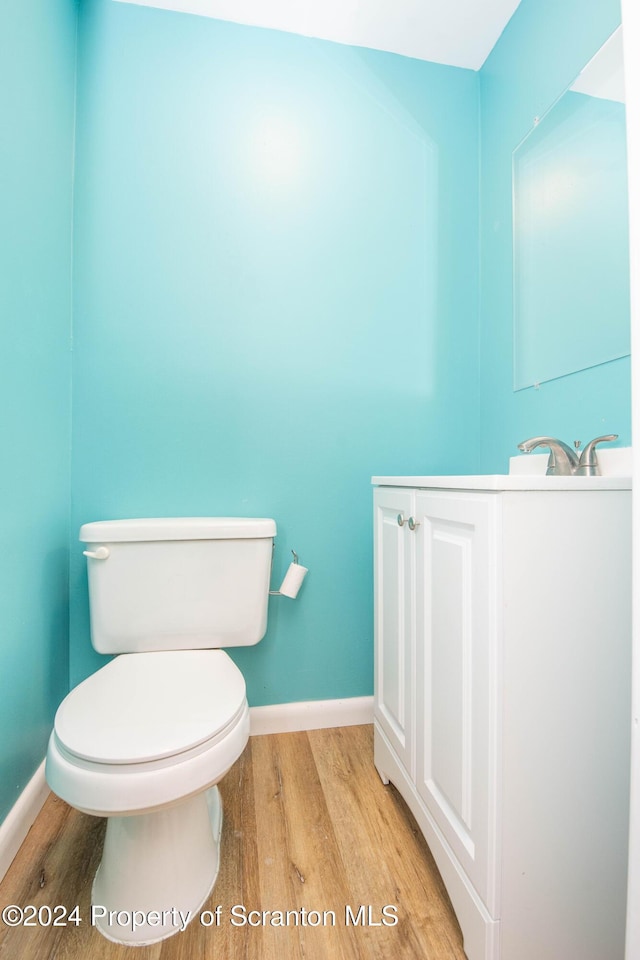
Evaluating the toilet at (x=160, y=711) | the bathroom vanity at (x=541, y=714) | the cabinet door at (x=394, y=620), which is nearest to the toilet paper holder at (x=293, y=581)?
the toilet at (x=160, y=711)

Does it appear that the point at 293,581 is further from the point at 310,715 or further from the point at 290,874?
the point at 290,874

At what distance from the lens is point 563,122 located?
1.06 metres

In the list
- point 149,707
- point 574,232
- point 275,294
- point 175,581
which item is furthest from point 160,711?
point 574,232

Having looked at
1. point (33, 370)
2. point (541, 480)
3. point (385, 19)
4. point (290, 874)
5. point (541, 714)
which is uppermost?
point (385, 19)

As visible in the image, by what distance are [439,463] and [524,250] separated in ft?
2.20

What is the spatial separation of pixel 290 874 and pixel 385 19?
229 centimetres

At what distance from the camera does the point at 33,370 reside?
102 cm

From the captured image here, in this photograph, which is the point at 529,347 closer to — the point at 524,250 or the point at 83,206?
the point at 524,250

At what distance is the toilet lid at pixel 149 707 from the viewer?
2.27ft

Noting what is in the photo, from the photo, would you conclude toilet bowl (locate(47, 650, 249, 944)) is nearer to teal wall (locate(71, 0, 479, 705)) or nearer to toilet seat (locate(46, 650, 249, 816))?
toilet seat (locate(46, 650, 249, 816))

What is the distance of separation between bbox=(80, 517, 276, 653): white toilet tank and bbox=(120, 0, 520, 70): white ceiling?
1.53 m

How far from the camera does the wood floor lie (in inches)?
29.1

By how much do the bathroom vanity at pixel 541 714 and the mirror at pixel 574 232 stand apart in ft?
1.63

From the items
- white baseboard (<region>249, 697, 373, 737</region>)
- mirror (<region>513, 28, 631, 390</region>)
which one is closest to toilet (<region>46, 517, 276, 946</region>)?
white baseboard (<region>249, 697, 373, 737</region>)
